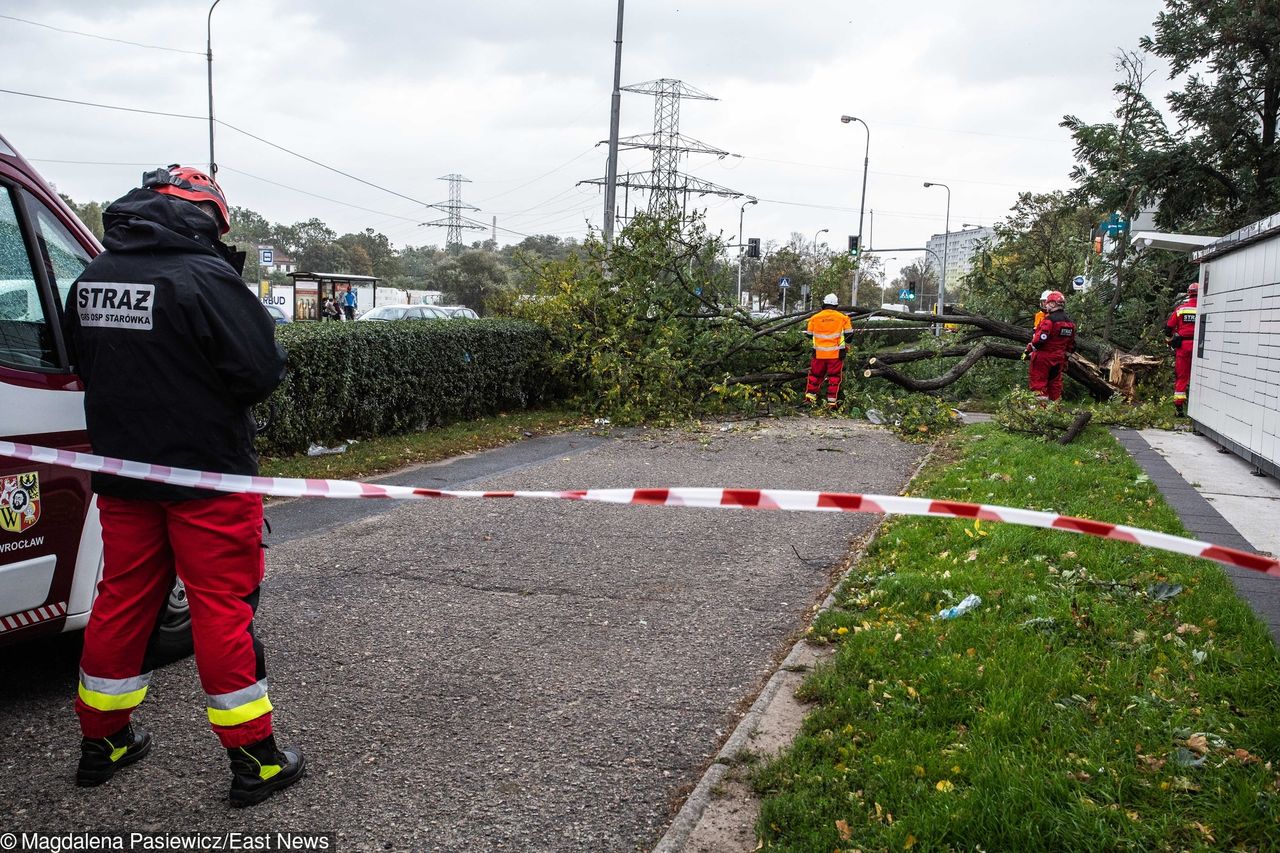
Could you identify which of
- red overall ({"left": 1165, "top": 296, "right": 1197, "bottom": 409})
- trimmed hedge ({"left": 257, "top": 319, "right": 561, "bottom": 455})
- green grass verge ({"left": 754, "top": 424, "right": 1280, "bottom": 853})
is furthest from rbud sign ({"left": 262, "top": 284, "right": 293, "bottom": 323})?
green grass verge ({"left": 754, "top": 424, "right": 1280, "bottom": 853})

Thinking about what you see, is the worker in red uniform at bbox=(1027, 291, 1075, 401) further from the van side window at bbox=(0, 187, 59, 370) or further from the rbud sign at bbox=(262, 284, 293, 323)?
the rbud sign at bbox=(262, 284, 293, 323)

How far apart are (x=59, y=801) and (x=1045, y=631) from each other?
13.2 ft

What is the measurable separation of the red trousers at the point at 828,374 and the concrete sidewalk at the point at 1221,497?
4.25 meters

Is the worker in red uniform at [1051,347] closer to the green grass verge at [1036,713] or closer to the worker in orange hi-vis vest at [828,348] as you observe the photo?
the worker in orange hi-vis vest at [828,348]

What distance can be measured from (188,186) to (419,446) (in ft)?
25.6

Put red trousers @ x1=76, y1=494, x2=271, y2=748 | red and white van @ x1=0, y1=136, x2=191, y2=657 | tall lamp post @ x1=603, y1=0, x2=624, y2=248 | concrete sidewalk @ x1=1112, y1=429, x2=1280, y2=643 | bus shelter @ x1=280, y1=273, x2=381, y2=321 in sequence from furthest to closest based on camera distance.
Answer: bus shelter @ x1=280, y1=273, x2=381, y2=321 < tall lamp post @ x1=603, y1=0, x2=624, y2=248 < concrete sidewalk @ x1=1112, y1=429, x2=1280, y2=643 < red and white van @ x1=0, y1=136, x2=191, y2=657 < red trousers @ x1=76, y1=494, x2=271, y2=748

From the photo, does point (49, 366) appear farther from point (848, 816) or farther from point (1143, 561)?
point (1143, 561)

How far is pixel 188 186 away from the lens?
3297 millimetres

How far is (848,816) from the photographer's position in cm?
298

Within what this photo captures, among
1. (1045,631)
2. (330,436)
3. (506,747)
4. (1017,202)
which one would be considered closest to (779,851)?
(506,747)

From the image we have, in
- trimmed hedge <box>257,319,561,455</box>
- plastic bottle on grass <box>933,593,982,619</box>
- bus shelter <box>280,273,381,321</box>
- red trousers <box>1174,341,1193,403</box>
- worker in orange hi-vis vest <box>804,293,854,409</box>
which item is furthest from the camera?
bus shelter <box>280,273,381,321</box>

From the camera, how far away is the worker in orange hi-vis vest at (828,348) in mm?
13977

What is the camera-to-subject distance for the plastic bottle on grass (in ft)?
15.4

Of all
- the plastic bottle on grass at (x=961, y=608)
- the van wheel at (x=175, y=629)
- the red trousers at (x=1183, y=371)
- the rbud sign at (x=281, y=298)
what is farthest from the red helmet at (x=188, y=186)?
the rbud sign at (x=281, y=298)
